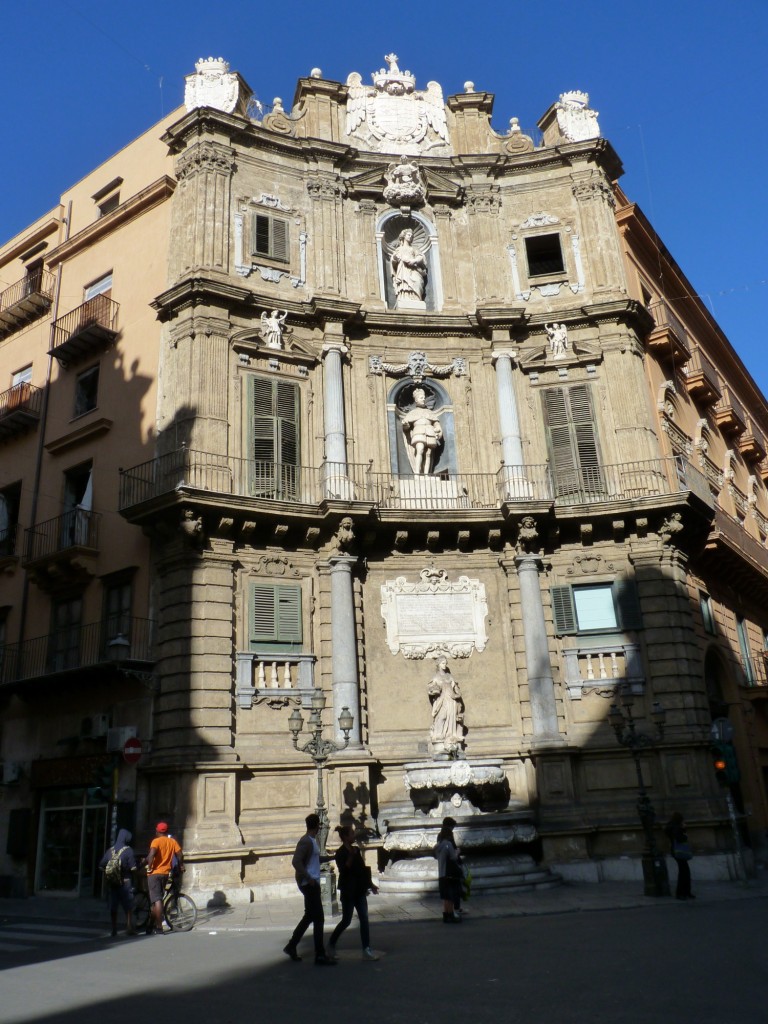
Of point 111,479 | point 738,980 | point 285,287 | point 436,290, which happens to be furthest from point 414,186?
point 738,980

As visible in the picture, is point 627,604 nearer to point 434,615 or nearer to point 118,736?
point 434,615

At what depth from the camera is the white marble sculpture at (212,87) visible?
74.6 ft

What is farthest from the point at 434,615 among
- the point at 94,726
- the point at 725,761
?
the point at 94,726

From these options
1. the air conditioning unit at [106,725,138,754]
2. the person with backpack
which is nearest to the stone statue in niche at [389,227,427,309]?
the air conditioning unit at [106,725,138,754]

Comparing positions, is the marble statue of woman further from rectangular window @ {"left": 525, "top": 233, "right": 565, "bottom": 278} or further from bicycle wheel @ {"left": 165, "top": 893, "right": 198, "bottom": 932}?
rectangular window @ {"left": 525, "top": 233, "right": 565, "bottom": 278}

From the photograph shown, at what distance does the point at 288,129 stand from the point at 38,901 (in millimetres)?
19690

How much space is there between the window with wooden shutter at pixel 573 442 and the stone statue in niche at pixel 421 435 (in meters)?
2.79

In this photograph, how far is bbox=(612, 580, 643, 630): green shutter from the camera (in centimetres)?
1956

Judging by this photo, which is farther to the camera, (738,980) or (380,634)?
(380,634)

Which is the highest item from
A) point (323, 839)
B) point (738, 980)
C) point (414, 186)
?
point (414, 186)

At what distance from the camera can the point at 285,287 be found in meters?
22.0

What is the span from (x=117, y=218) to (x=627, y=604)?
16615 mm

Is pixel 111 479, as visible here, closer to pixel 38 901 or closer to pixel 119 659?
pixel 119 659

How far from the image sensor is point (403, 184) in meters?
23.4
